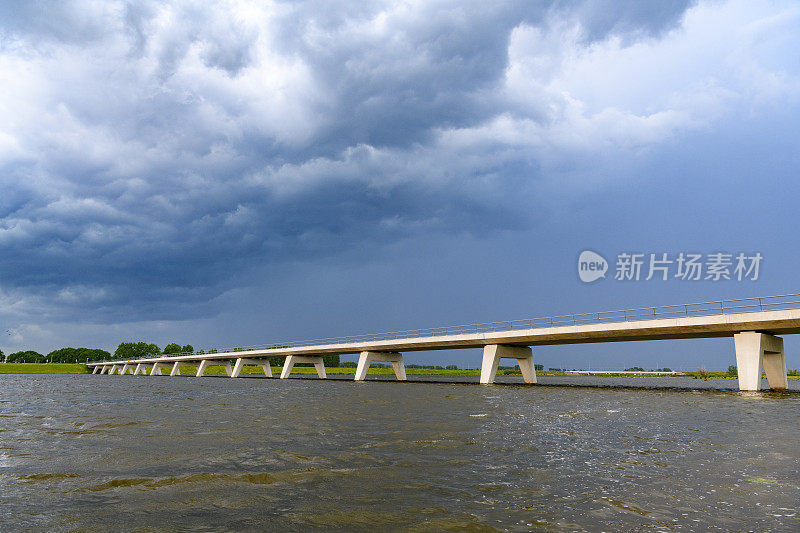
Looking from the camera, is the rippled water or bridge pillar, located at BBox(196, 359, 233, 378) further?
bridge pillar, located at BBox(196, 359, 233, 378)

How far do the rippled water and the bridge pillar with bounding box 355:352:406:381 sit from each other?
7158 cm

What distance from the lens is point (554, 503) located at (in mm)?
8281

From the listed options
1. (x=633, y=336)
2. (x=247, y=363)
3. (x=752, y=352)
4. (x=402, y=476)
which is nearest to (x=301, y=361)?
(x=247, y=363)

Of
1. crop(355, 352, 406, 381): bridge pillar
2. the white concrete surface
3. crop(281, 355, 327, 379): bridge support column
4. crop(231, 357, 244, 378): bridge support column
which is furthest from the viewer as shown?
crop(231, 357, 244, 378): bridge support column

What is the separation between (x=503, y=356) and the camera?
6750 cm

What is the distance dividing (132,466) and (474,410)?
1886 centimetres

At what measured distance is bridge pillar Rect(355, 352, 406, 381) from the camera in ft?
299

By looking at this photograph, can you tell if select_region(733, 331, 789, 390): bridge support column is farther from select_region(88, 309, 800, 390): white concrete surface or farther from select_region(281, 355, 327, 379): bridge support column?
select_region(281, 355, 327, 379): bridge support column

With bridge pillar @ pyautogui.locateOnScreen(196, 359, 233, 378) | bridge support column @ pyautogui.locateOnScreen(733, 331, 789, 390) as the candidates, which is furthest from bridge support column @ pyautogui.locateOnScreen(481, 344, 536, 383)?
bridge pillar @ pyautogui.locateOnScreen(196, 359, 233, 378)

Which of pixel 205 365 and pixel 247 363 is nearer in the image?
pixel 247 363

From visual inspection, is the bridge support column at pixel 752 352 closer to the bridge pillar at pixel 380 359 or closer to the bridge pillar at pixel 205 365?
the bridge pillar at pixel 380 359

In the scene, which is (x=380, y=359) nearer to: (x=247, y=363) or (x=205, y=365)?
(x=247, y=363)

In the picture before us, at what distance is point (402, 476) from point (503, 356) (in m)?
59.4

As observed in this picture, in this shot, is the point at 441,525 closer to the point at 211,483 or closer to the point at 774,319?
the point at 211,483
